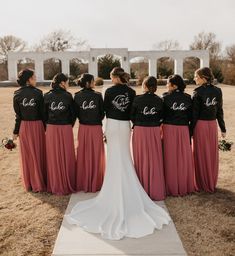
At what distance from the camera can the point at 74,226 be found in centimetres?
480

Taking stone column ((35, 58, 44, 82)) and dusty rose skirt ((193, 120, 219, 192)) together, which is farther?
stone column ((35, 58, 44, 82))

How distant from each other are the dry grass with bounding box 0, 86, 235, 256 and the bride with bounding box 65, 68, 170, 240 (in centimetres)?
32

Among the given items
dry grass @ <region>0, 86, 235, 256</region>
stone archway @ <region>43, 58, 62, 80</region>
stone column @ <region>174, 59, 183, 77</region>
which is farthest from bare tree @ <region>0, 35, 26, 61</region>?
dry grass @ <region>0, 86, 235, 256</region>

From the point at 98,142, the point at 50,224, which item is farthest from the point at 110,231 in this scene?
the point at 98,142

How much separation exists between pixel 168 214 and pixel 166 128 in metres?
1.30

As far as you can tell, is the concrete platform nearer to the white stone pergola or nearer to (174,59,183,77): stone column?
the white stone pergola

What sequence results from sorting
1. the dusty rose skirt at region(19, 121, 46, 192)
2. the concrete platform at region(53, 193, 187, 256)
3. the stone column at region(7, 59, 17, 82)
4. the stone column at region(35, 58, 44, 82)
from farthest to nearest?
the stone column at region(7, 59, 17, 82)
the stone column at region(35, 58, 44, 82)
the dusty rose skirt at region(19, 121, 46, 192)
the concrete platform at region(53, 193, 187, 256)

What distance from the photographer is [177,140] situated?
579cm

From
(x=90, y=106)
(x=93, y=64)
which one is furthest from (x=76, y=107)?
(x=93, y=64)

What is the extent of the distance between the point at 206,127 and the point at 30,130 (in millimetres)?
2630

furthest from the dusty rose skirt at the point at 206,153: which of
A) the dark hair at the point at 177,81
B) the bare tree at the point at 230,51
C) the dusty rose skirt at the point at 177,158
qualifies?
the bare tree at the point at 230,51

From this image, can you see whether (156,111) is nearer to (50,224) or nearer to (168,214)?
(168,214)

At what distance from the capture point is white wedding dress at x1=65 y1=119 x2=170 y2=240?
183 inches

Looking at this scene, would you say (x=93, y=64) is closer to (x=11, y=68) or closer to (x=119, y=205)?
(x=11, y=68)
